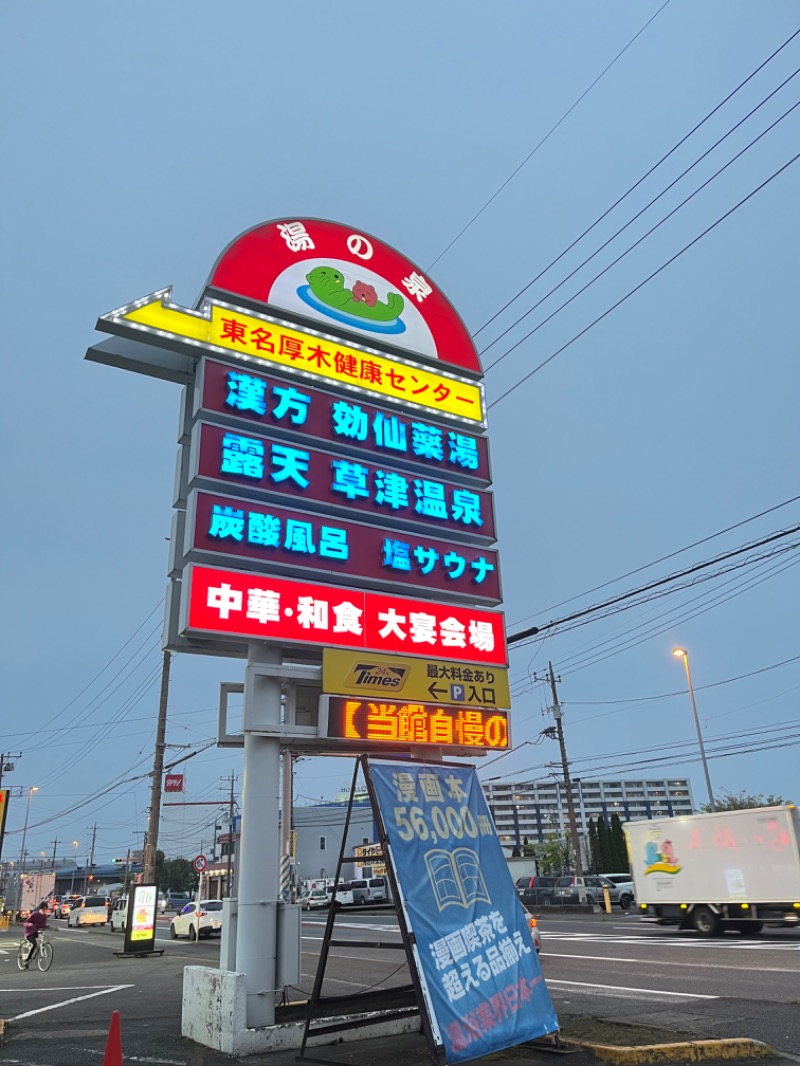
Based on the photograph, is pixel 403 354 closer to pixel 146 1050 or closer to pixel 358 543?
pixel 358 543

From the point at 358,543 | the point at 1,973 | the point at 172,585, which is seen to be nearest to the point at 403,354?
the point at 358,543

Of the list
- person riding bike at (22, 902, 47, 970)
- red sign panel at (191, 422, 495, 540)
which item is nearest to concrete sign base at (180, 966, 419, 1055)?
red sign panel at (191, 422, 495, 540)

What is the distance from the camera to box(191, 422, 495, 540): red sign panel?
1015cm

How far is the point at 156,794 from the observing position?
3116 centimetres

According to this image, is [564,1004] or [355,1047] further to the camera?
[564,1004]

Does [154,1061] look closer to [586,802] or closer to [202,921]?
[202,921]

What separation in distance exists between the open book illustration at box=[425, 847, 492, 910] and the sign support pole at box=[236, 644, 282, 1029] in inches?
83.6

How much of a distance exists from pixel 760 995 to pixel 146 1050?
27.4ft

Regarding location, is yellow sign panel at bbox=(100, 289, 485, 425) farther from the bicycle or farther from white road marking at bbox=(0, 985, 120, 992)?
the bicycle

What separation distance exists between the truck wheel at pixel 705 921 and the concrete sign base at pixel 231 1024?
16200 millimetres

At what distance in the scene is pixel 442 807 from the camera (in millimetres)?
8375

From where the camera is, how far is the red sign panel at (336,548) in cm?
970

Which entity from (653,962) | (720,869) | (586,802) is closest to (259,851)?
(653,962)

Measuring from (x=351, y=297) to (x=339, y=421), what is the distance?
2628 mm
